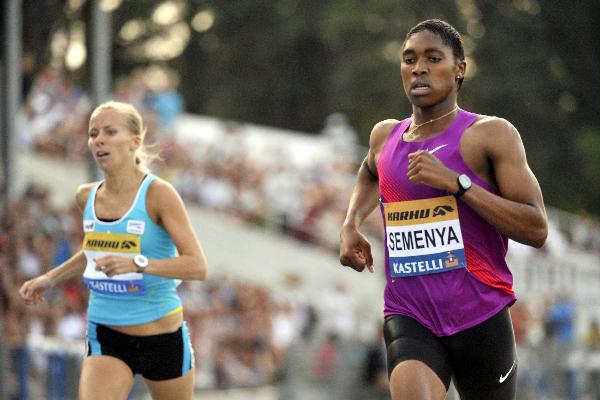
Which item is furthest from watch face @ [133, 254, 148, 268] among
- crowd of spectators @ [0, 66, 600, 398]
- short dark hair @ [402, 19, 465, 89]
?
crowd of spectators @ [0, 66, 600, 398]

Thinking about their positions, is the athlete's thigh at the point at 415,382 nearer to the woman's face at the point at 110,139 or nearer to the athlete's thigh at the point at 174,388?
the athlete's thigh at the point at 174,388

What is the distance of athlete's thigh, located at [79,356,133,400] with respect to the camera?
21.7 feet

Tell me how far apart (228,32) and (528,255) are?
26.6 metres

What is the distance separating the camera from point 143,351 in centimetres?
684

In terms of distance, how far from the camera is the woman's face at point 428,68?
18.9 ft

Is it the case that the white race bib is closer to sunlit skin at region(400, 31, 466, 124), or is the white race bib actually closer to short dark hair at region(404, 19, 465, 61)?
sunlit skin at region(400, 31, 466, 124)

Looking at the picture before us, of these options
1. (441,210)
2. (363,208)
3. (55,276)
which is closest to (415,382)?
(441,210)

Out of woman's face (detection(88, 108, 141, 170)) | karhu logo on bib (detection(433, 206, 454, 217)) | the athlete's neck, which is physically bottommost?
karhu logo on bib (detection(433, 206, 454, 217))

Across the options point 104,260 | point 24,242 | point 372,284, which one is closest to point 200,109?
point 372,284

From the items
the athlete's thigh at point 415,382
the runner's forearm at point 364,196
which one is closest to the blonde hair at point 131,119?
the runner's forearm at point 364,196

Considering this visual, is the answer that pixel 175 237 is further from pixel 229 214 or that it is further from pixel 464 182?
pixel 229 214

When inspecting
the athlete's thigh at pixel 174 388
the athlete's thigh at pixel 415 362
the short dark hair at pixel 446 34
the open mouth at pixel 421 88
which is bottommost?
the athlete's thigh at pixel 174 388

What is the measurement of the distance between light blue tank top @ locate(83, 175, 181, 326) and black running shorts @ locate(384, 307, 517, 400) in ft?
5.01

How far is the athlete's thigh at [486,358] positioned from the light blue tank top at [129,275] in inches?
70.0
